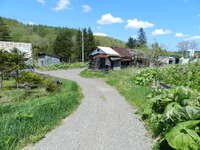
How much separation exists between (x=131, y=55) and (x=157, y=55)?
761 centimetres

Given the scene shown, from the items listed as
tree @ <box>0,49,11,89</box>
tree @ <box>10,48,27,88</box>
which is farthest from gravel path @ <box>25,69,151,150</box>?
tree @ <box>0,49,11,89</box>

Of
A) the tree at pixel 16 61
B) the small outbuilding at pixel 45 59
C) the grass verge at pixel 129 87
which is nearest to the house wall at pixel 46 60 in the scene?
the small outbuilding at pixel 45 59

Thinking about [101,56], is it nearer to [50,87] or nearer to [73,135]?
[50,87]

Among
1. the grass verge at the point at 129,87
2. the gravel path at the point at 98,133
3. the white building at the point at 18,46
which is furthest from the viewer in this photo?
the white building at the point at 18,46

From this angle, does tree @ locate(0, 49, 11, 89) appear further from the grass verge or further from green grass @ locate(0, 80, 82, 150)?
the grass verge

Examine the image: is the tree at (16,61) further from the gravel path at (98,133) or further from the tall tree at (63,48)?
the tall tree at (63,48)

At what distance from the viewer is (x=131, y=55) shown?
30.3m

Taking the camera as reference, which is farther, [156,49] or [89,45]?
[89,45]

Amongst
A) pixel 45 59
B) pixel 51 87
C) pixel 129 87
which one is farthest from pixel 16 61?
pixel 45 59

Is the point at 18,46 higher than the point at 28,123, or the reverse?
the point at 18,46

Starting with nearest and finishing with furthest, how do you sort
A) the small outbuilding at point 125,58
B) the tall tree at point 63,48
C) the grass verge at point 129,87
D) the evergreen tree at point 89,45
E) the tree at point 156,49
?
the grass verge at point 129,87, the tree at point 156,49, the small outbuilding at point 125,58, the tall tree at point 63,48, the evergreen tree at point 89,45

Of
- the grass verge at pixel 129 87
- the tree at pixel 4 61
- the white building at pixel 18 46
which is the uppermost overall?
the white building at pixel 18 46

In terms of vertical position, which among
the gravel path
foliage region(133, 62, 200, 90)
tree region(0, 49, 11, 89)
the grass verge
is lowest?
the gravel path

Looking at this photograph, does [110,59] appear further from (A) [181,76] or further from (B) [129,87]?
(A) [181,76]
